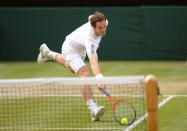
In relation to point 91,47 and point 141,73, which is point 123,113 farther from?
point 141,73

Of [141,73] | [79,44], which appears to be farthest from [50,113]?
[141,73]

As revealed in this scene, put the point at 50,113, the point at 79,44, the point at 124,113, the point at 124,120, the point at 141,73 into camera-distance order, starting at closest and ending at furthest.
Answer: the point at 124,120 → the point at 124,113 → the point at 79,44 → the point at 50,113 → the point at 141,73

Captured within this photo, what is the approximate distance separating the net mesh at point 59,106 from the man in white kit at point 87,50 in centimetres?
21

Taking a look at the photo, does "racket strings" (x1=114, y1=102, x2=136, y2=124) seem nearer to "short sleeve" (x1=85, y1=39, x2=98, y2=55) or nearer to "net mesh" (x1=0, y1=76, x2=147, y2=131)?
"net mesh" (x1=0, y1=76, x2=147, y2=131)

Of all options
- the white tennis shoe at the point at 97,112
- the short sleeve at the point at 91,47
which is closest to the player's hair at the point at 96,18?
the short sleeve at the point at 91,47

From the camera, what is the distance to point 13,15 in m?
17.7

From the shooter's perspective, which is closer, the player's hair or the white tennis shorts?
the player's hair

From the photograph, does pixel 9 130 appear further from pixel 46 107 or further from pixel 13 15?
pixel 13 15

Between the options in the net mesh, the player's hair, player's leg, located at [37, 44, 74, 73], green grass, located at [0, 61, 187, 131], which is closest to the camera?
the net mesh

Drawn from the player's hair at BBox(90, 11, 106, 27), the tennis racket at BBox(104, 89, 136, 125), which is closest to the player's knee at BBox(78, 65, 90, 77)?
the tennis racket at BBox(104, 89, 136, 125)

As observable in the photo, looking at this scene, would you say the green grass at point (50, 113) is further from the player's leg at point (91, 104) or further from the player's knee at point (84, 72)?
the player's knee at point (84, 72)

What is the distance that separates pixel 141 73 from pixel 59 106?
200 inches

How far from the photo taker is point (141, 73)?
1359 cm

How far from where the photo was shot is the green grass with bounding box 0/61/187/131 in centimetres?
758
